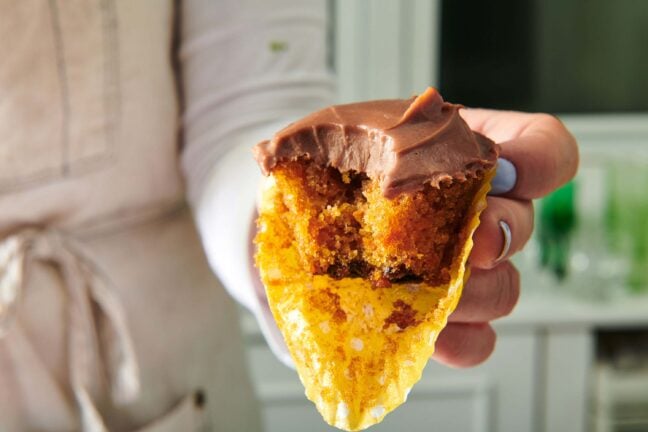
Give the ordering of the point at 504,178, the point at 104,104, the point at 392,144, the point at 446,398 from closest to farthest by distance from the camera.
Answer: the point at 392,144
the point at 504,178
the point at 104,104
the point at 446,398

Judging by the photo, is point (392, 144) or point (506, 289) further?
point (506, 289)

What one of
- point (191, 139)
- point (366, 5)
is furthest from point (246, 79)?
point (366, 5)

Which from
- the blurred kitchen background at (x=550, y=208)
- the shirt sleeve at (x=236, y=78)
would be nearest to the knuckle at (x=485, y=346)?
the shirt sleeve at (x=236, y=78)

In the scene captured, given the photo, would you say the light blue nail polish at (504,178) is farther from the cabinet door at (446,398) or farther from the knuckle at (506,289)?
the cabinet door at (446,398)

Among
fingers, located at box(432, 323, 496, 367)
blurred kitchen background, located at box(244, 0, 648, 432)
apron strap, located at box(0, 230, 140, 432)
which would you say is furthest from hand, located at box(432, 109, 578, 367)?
blurred kitchen background, located at box(244, 0, 648, 432)

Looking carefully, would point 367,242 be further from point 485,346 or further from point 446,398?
point 446,398

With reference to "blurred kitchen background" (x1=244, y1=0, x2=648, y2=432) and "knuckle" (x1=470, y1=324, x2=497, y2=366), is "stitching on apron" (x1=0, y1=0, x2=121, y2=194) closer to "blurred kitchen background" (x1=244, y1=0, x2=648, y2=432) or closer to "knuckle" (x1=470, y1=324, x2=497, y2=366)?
"knuckle" (x1=470, y1=324, x2=497, y2=366)

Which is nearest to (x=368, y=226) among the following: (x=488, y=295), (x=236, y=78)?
(x=488, y=295)
